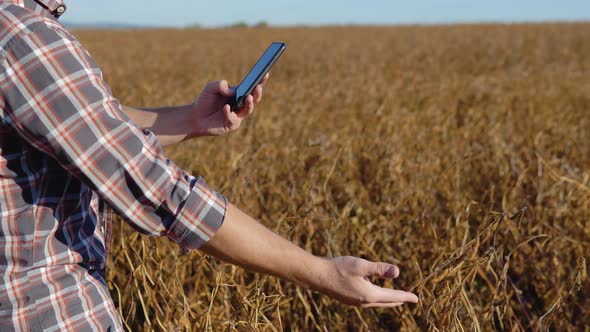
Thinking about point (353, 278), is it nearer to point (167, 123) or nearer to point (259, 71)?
point (259, 71)

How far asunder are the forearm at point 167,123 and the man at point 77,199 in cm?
41

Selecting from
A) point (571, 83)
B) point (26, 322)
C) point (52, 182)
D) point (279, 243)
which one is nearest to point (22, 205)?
point (52, 182)

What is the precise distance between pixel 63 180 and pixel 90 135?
0.52 ft

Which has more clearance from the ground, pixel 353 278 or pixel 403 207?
pixel 353 278

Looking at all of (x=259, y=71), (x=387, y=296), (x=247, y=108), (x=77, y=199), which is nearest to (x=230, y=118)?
(x=247, y=108)

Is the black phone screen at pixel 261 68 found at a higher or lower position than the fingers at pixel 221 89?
higher

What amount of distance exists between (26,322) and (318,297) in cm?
119

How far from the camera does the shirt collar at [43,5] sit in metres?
0.85

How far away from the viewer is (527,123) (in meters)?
3.97

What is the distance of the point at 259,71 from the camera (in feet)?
3.92

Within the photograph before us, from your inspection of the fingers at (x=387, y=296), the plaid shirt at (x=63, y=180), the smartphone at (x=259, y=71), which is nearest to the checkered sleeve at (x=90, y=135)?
the plaid shirt at (x=63, y=180)

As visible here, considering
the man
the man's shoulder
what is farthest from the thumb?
the man's shoulder

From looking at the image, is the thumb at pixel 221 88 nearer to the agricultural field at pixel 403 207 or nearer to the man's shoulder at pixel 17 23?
the agricultural field at pixel 403 207

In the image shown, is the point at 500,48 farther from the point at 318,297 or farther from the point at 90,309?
the point at 90,309
